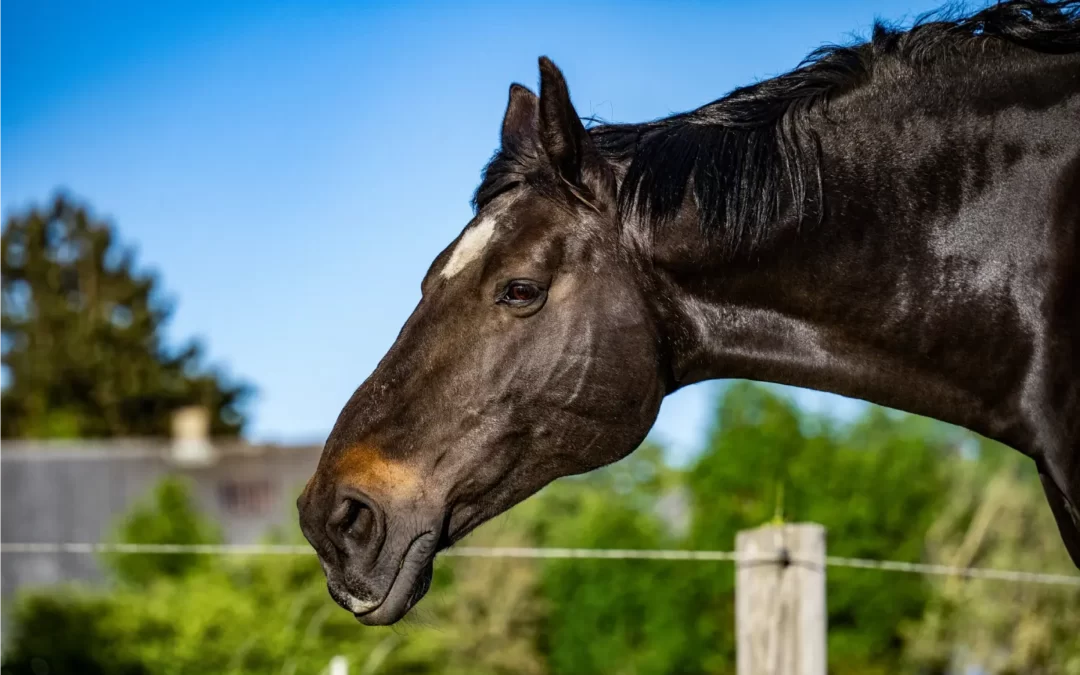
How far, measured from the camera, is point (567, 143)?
2.41 metres

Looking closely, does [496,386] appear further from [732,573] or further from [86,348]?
[86,348]

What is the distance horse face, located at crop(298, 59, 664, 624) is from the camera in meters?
2.32

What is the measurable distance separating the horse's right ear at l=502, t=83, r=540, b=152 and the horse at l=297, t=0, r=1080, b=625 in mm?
55

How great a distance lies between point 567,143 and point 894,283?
75 centimetres

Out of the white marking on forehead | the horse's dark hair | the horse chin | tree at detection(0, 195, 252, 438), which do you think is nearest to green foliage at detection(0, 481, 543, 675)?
the horse chin

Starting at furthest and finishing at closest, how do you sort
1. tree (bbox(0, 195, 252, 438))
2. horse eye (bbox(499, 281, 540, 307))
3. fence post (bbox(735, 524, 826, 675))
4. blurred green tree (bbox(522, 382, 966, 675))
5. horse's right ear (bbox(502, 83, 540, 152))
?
1. tree (bbox(0, 195, 252, 438))
2. blurred green tree (bbox(522, 382, 966, 675))
3. fence post (bbox(735, 524, 826, 675))
4. horse's right ear (bbox(502, 83, 540, 152))
5. horse eye (bbox(499, 281, 540, 307))

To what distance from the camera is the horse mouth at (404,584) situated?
91.5 inches

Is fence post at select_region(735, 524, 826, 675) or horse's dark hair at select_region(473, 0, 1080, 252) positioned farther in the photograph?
fence post at select_region(735, 524, 826, 675)

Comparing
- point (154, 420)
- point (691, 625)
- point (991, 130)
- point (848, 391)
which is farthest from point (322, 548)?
point (154, 420)

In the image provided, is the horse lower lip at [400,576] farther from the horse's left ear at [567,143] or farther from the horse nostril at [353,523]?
the horse's left ear at [567,143]

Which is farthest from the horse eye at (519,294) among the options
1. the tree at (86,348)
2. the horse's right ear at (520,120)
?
the tree at (86,348)

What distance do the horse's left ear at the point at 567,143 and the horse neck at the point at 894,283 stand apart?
0.20m

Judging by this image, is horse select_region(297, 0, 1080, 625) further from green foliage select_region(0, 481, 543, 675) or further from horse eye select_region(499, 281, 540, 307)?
green foliage select_region(0, 481, 543, 675)

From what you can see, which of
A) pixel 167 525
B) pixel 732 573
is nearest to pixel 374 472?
pixel 732 573
